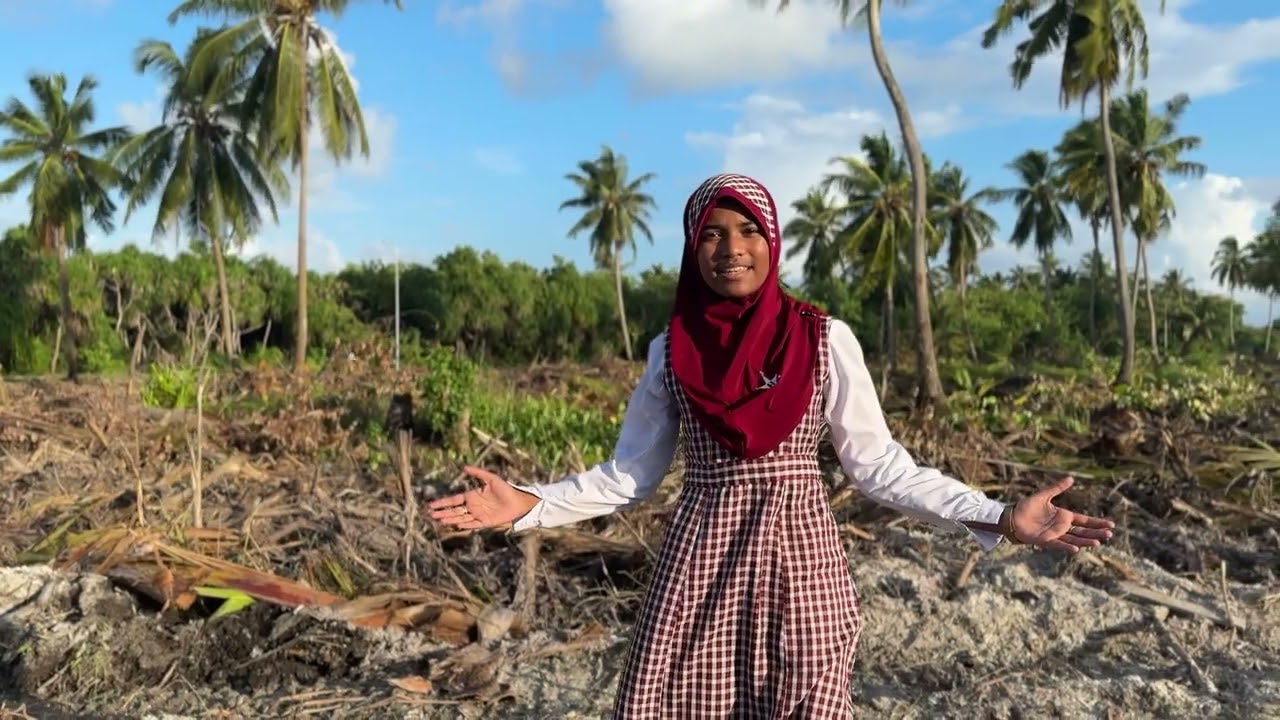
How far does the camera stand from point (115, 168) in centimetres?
2653

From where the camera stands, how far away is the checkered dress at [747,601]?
6.02ft

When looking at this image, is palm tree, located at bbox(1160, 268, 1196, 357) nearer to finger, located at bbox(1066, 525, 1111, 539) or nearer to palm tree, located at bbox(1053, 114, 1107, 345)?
palm tree, located at bbox(1053, 114, 1107, 345)

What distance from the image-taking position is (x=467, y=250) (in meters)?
34.4

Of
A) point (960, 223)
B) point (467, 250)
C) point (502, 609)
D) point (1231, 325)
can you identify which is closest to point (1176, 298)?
point (1231, 325)

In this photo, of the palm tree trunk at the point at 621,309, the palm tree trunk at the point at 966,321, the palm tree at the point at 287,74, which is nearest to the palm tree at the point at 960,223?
the palm tree trunk at the point at 966,321

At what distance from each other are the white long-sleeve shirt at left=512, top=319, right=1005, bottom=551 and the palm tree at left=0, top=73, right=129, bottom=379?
27.2m

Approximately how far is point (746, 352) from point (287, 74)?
21.6 meters

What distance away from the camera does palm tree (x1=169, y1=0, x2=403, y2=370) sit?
21547 mm

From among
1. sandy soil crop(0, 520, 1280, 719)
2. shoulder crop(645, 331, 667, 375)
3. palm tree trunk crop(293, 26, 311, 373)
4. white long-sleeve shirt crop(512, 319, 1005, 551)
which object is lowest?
sandy soil crop(0, 520, 1280, 719)

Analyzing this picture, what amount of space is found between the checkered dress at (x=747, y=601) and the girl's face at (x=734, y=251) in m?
0.17

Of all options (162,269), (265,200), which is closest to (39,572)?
(265,200)

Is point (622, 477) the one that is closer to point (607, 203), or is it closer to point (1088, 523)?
point (1088, 523)

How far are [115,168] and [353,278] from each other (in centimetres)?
908

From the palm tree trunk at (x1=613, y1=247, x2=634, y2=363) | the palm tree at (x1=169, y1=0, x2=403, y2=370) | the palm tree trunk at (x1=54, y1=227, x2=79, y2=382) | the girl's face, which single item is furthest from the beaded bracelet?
the palm tree trunk at (x1=613, y1=247, x2=634, y2=363)
